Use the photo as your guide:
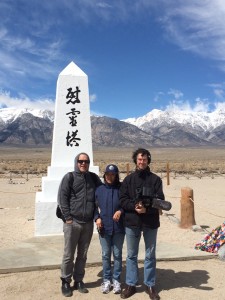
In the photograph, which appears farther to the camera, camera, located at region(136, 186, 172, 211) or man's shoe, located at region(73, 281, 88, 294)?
man's shoe, located at region(73, 281, 88, 294)

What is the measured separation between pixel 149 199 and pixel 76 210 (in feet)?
2.99

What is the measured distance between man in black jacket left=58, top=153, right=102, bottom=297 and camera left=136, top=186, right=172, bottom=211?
0.67m

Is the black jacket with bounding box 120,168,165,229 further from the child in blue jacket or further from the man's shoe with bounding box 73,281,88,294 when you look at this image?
the man's shoe with bounding box 73,281,88,294

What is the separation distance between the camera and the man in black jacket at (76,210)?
4.68 metres

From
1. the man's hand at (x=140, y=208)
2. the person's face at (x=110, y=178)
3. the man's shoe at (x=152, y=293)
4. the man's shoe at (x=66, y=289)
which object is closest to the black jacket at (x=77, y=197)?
the person's face at (x=110, y=178)

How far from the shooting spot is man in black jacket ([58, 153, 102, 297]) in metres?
4.68

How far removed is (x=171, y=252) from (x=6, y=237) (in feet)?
11.6

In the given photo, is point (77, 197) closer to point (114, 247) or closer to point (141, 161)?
point (114, 247)

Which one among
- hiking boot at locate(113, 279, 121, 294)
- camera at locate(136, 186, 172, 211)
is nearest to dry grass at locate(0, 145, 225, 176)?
hiking boot at locate(113, 279, 121, 294)

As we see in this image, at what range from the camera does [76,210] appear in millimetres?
4688

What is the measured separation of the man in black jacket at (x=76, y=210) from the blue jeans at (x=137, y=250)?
0.55 m

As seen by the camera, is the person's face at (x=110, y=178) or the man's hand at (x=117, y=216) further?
the person's face at (x=110, y=178)

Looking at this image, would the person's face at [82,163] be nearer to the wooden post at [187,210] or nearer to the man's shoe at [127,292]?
the man's shoe at [127,292]

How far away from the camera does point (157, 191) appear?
14.8 ft
